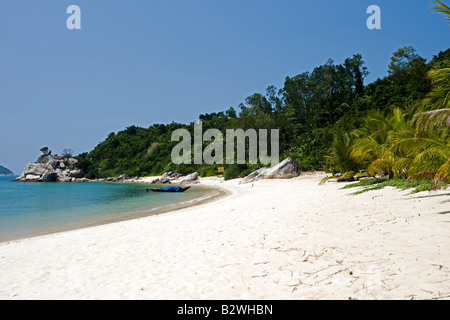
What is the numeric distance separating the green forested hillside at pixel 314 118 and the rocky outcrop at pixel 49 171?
177 inches

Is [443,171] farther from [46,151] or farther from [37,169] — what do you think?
[46,151]

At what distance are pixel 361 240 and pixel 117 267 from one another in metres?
4.53

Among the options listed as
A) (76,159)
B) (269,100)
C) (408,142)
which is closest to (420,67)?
(269,100)

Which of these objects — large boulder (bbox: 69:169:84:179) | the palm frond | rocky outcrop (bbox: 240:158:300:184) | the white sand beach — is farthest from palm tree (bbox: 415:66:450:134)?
large boulder (bbox: 69:169:84:179)

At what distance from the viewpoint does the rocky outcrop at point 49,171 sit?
95.2m

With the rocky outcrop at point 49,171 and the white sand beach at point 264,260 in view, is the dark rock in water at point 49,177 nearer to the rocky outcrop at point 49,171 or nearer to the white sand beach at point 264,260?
the rocky outcrop at point 49,171

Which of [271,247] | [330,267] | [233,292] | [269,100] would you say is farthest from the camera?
[269,100]

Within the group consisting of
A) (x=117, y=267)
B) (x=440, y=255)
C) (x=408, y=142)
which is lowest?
(x=117, y=267)

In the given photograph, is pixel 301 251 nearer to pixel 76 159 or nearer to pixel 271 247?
pixel 271 247

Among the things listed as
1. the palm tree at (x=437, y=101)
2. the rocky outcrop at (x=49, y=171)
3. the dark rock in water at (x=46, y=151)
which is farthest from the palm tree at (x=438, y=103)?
the dark rock in water at (x=46, y=151)

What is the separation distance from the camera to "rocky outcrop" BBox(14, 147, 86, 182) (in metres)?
95.2

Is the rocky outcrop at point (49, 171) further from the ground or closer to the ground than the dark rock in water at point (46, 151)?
closer to the ground

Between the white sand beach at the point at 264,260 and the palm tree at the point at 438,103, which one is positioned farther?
the palm tree at the point at 438,103

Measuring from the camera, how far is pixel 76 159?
344 ft
